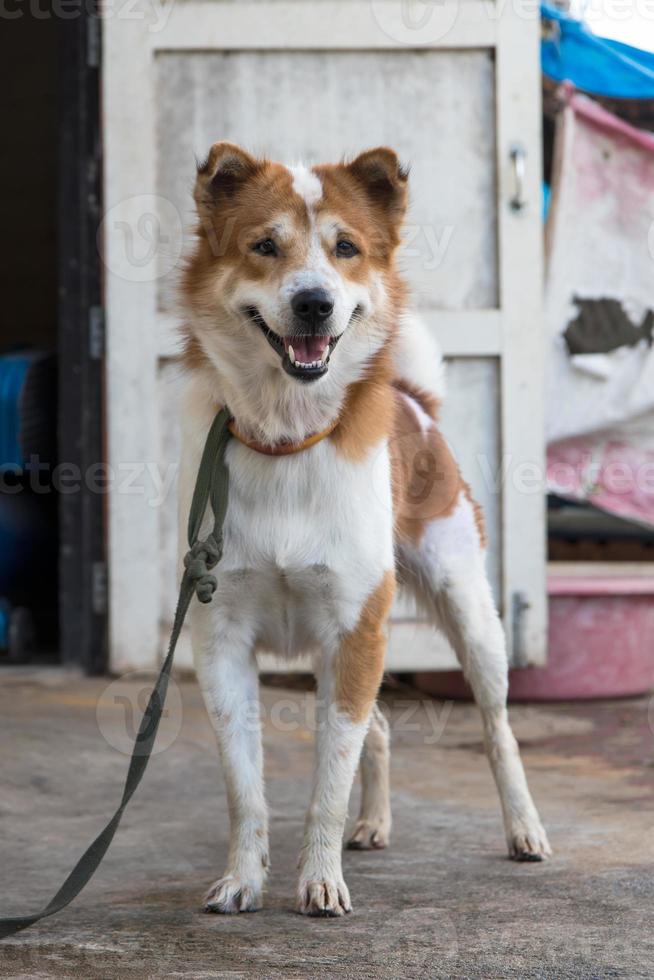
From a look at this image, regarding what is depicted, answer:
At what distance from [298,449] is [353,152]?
256cm

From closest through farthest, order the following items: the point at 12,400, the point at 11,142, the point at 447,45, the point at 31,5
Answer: the point at 447,45 < the point at 12,400 < the point at 31,5 < the point at 11,142

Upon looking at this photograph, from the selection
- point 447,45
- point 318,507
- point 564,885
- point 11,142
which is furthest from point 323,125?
point 11,142

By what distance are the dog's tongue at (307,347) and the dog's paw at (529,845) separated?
119 cm

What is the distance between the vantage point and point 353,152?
15.9ft

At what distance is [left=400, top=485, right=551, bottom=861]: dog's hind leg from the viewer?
307cm

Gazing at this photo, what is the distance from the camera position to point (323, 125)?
15.9 feet

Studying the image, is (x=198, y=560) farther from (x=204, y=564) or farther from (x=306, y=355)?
(x=306, y=355)

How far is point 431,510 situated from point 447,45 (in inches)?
95.4

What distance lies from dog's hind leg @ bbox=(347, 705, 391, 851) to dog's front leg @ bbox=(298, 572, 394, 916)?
47 centimetres

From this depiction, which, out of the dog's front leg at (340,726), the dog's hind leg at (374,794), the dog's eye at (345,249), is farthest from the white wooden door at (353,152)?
the dog's front leg at (340,726)

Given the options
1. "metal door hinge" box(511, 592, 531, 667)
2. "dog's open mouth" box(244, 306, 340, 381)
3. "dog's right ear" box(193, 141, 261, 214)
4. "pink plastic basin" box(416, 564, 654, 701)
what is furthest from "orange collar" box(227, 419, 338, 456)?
"pink plastic basin" box(416, 564, 654, 701)

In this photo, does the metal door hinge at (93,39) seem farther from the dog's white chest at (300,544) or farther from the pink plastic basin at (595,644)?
the dog's white chest at (300,544)

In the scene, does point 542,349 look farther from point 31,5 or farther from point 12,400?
point 31,5

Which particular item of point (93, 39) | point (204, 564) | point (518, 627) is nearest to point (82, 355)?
point (93, 39)
